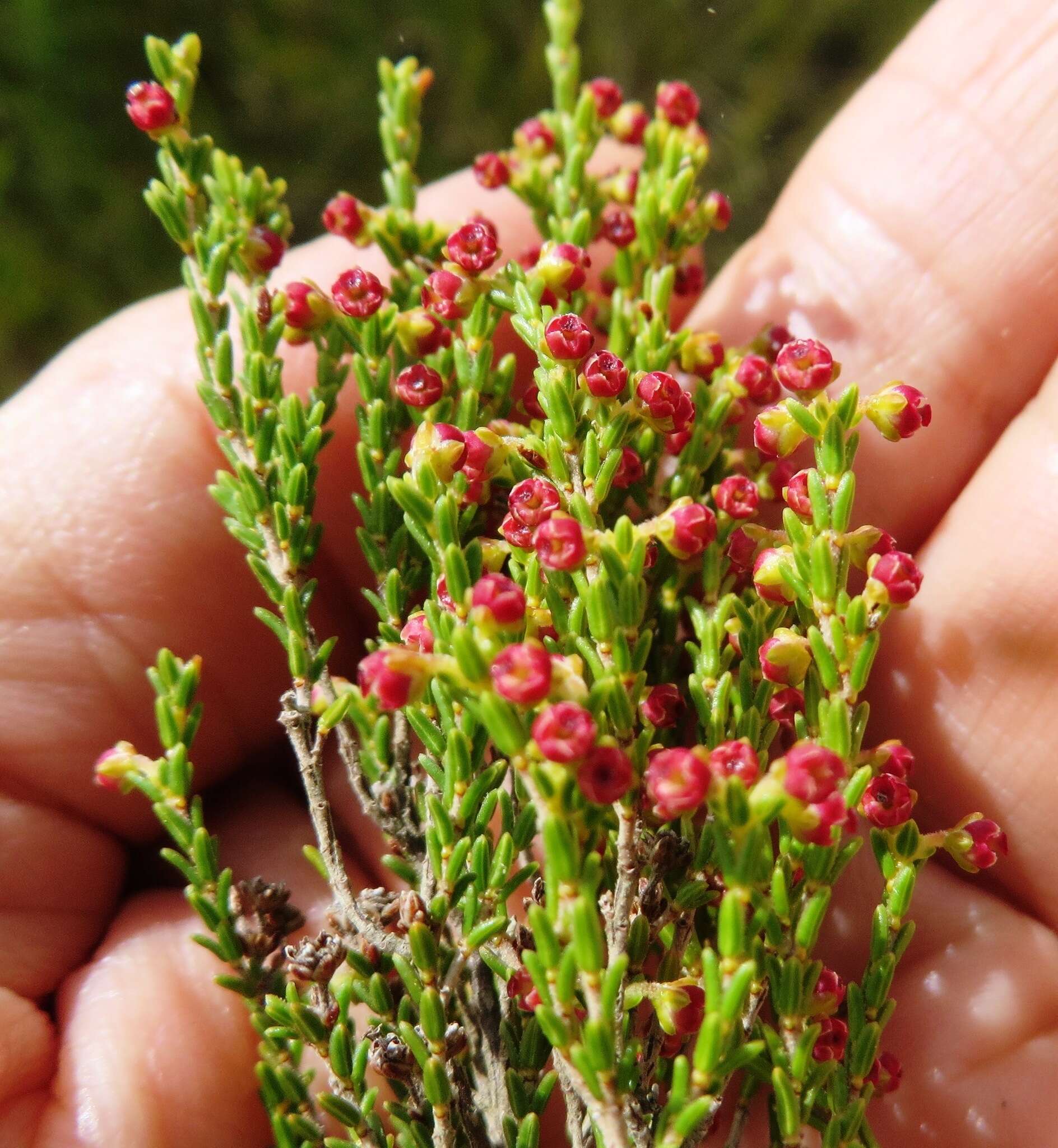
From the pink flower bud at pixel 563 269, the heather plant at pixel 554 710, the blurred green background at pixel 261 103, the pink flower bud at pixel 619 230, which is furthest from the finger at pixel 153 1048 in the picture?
the blurred green background at pixel 261 103

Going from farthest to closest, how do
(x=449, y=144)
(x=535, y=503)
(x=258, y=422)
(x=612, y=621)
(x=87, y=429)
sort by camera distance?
(x=449, y=144), (x=87, y=429), (x=258, y=422), (x=535, y=503), (x=612, y=621)

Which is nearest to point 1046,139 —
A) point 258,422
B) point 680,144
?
point 680,144

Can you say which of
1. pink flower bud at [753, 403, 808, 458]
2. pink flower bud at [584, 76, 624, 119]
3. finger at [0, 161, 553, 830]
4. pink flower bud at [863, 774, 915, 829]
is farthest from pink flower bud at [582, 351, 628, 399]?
pink flower bud at [584, 76, 624, 119]

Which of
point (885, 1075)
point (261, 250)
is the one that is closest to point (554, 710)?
point (885, 1075)

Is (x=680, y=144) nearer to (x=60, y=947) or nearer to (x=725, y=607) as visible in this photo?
(x=725, y=607)

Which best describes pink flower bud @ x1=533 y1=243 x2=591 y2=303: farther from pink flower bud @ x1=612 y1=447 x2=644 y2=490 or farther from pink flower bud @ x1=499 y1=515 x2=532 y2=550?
pink flower bud @ x1=499 y1=515 x2=532 y2=550

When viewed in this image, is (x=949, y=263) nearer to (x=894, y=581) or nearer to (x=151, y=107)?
(x=894, y=581)

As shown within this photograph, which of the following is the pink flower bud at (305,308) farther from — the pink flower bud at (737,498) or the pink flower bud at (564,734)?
the pink flower bud at (564,734)
